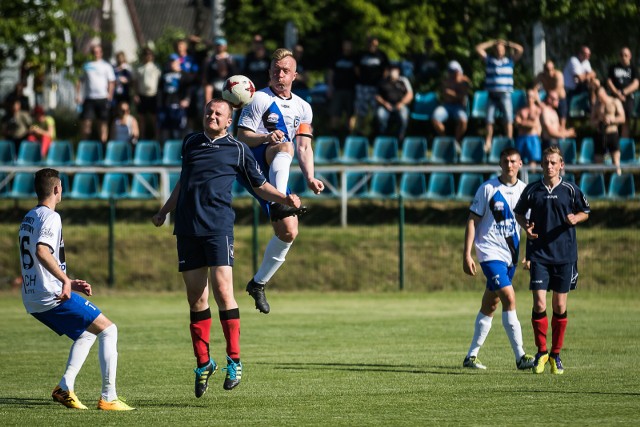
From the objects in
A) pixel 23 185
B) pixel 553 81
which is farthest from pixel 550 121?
pixel 23 185

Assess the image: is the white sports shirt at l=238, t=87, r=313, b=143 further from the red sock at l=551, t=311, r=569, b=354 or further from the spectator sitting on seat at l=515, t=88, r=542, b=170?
the spectator sitting on seat at l=515, t=88, r=542, b=170

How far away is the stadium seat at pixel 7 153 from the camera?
84.8 ft

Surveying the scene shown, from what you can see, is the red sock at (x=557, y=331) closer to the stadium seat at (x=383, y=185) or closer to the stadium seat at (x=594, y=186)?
the stadium seat at (x=594, y=186)

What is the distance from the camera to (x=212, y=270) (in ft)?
31.6

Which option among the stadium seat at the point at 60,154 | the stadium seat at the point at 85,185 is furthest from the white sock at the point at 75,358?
the stadium seat at the point at 60,154

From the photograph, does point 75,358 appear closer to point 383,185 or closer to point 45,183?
point 45,183

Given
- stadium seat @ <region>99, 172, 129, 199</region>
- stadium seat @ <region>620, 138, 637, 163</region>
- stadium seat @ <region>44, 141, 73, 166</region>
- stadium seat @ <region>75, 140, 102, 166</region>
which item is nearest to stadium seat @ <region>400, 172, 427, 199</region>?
stadium seat @ <region>620, 138, 637, 163</region>

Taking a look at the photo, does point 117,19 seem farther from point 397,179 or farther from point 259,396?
point 259,396

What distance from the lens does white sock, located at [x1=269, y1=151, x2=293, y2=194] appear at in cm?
1137

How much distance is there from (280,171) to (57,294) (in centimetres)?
292

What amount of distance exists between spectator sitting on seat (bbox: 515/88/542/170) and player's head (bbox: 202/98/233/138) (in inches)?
497

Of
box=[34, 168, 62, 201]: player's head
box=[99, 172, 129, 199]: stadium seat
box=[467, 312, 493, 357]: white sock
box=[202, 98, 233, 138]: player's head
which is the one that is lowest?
box=[467, 312, 493, 357]: white sock

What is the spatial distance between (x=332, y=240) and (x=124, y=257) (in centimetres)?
393

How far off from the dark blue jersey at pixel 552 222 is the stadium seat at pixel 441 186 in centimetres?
1134
